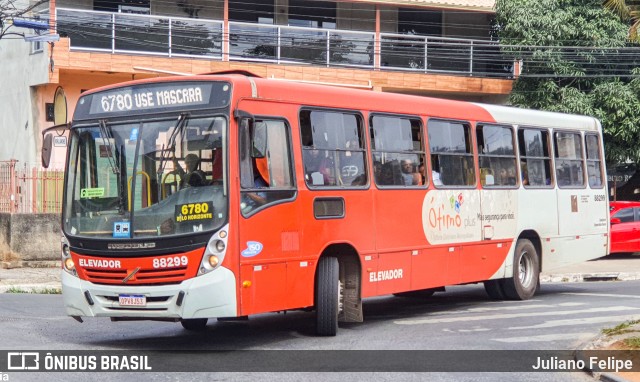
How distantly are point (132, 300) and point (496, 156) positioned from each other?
24.3 ft

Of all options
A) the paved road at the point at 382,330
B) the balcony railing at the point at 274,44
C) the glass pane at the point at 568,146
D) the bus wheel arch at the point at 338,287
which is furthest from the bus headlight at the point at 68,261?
the balcony railing at the point at 274,44

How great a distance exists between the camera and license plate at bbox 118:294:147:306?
11258 millimetres

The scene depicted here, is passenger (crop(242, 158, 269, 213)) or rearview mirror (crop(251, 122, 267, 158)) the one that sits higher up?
rearview mirror (crop(251, 122, 267, 158))

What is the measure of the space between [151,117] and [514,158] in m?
7.40

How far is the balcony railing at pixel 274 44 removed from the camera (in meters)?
28.3

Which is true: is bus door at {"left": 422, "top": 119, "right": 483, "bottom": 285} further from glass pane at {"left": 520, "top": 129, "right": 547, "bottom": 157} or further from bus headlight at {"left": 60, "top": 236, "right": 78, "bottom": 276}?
bus headlight at {"left": 60, "top": 236, "right": 78, "bottom": 276}

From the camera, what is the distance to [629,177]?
119 ft

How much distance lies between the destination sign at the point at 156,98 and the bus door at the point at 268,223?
47cm

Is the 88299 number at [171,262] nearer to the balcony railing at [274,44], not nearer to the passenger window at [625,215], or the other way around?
the balcony railing at [274,44]

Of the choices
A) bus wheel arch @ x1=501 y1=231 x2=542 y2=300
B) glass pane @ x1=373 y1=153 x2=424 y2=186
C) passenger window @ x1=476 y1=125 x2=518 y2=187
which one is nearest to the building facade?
passenger window @ x1=476 y1=125 x2=518 y2=187

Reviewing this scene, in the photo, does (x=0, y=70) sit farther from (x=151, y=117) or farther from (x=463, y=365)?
(x=463, y=365)

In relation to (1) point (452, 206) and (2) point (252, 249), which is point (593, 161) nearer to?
(1) point (452, 206)

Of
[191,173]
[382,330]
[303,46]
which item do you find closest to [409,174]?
[382,330]

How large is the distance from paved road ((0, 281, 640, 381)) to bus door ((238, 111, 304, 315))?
71 cm
